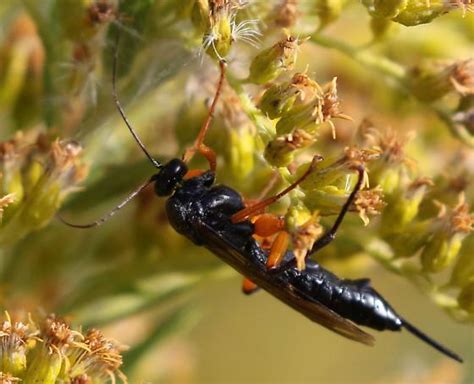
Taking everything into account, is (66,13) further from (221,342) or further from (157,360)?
(221,342)

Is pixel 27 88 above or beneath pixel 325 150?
above

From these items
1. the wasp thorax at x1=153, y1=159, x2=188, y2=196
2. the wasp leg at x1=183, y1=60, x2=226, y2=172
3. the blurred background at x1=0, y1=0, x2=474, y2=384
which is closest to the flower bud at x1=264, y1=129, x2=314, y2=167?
the blurred background at x1=0, y1=0, x2=474, y2=384

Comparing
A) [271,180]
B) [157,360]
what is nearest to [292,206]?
[271,180]

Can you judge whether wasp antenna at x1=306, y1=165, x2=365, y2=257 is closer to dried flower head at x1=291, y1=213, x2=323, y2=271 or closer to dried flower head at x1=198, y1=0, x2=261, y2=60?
dried flower head at x1=291, y1=213, x2=323, y2=271

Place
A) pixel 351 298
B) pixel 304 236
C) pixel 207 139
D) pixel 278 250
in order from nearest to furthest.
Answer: pixel 304 236 → pixel 278 250 → pixel 351 298 → pixel 207 139

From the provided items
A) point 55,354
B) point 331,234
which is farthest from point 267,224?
point 55,354

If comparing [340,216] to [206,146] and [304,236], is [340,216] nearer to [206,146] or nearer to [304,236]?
[304,236]
